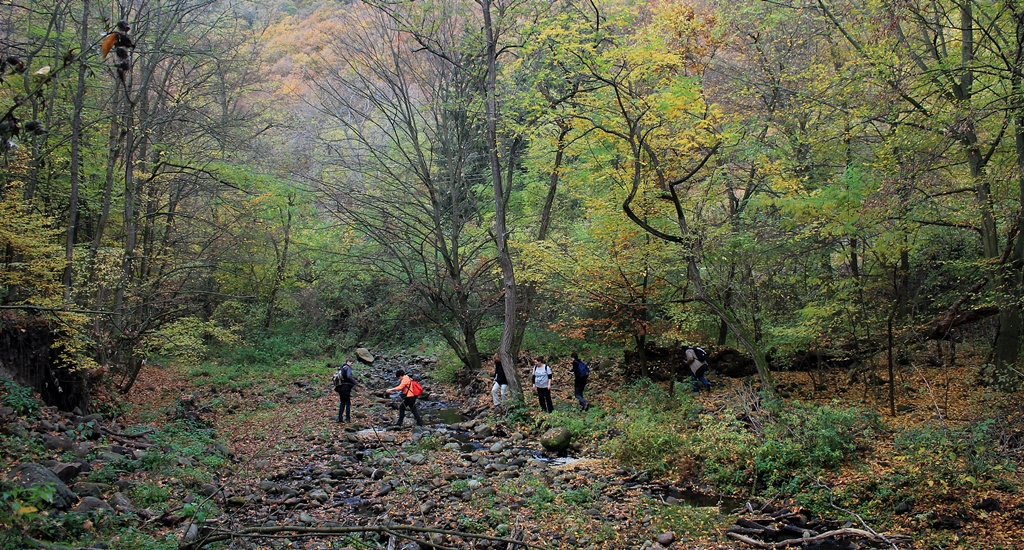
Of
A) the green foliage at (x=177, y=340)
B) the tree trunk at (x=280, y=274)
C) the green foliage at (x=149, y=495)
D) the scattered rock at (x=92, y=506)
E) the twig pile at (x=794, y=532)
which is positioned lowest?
the twig pile at (x=794, y=532)

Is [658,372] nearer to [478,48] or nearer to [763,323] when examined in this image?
[763,323]

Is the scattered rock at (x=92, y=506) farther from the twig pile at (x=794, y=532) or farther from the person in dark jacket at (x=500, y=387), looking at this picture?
the person in dark jacket at (x=500, y=387)

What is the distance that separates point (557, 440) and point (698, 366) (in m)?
4.41

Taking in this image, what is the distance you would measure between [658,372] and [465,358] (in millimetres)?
5963

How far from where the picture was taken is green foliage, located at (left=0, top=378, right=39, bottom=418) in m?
8.27

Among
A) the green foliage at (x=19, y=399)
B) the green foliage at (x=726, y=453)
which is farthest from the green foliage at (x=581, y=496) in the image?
the green foliage at (x=19, y=399)

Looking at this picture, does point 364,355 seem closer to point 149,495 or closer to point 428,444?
point 428,444

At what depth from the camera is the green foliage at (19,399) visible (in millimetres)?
8273

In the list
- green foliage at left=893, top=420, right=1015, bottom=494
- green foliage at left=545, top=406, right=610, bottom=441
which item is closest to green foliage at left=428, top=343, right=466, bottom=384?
green foliage at left=545, top=406, right=610, bottom=441

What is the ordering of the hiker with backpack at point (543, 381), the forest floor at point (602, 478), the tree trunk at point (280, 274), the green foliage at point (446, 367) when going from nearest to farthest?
the forest floor at point (602, 478)
the hiker with backpack at point (543, 381)
the green foliage at point (446, 367)
the tree trunk at point (280, 274)

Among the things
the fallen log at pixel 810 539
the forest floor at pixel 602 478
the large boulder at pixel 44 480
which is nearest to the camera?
the large boulder at pixel 44 480

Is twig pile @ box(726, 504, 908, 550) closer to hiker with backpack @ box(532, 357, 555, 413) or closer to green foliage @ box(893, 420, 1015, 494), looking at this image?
green foliage @ box(893, 420, 1015, 494)

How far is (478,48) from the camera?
13859mm

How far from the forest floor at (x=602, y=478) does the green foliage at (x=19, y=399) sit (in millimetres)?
2814
